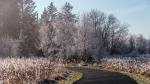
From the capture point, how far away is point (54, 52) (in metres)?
63.0

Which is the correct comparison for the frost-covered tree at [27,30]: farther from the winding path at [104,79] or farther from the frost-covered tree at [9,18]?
the winding path at [104,79]

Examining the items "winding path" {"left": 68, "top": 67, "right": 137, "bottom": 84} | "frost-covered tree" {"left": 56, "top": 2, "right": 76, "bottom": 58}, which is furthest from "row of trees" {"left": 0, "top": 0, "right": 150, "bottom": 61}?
"winding path" {"left": 68, "top": 67, "right": 137, "bottom": 84}

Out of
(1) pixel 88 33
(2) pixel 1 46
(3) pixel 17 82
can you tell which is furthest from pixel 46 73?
(1) pixel 88 33

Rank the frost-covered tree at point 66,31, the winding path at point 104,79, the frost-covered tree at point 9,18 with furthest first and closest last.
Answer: the frost-covered tree at point 9,18 → the frost-covered tree at point 66,31 → the winding path at point 104,79

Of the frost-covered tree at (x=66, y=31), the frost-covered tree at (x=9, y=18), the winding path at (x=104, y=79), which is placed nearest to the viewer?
the winding path at (x=104, y=79)

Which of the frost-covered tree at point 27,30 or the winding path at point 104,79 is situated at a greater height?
the frost-covered tree at point 27,30

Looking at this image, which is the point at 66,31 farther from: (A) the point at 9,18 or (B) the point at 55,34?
(A) the point at 9,18

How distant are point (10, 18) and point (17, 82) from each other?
60.8 meters

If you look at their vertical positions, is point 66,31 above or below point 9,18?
below

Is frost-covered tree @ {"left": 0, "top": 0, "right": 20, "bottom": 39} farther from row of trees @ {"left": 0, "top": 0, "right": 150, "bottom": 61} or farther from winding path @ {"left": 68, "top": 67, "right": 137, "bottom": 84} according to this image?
winding path @ {"left": 68, "top": 67, "right": 137, "bottom": 84}

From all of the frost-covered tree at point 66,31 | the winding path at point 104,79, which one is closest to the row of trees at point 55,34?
the frost-covered tree at point 66,31

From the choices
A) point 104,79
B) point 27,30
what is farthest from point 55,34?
point 104,79

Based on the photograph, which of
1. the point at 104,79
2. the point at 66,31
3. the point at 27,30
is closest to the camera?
the point at 104,79

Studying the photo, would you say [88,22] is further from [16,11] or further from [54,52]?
[16,11]
